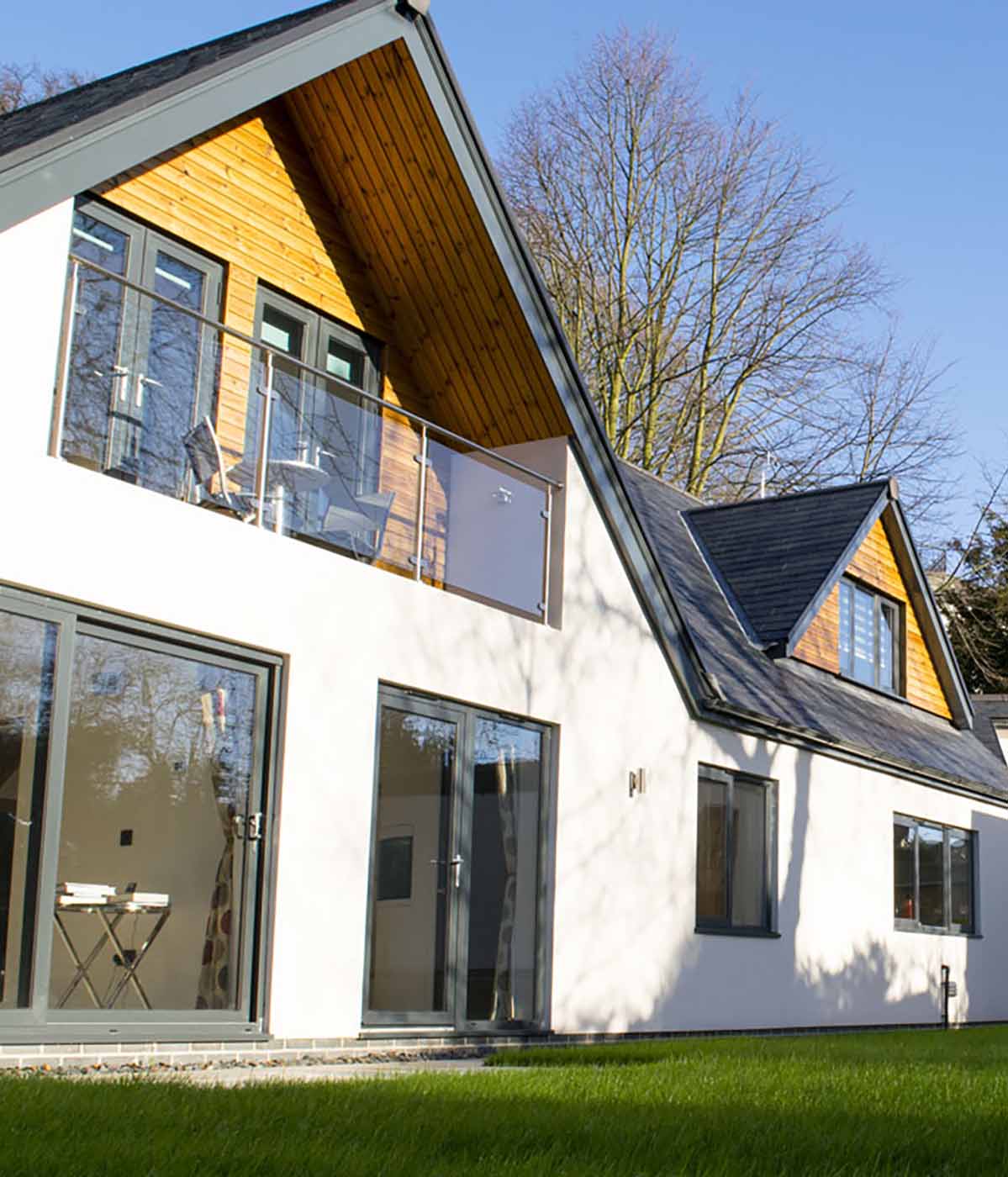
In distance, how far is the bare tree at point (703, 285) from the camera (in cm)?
2906

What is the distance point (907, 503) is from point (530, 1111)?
25898 millimetres

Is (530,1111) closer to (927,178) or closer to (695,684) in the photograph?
(695,684)

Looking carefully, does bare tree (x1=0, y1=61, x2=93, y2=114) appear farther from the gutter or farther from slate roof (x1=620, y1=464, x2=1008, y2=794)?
the gutter

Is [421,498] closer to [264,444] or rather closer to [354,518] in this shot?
[354,518]

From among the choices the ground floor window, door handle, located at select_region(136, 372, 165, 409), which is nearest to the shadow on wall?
the ground floor window

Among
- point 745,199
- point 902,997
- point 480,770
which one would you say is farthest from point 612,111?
point 480,770

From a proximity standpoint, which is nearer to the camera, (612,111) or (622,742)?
(622,742)

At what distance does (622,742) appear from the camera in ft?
43.5

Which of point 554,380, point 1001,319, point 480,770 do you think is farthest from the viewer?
point 1001,319

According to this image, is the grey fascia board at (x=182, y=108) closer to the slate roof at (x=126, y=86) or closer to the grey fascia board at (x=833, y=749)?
the slate roof at (x=126, y=86)

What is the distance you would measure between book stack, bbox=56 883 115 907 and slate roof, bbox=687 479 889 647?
10.5 m

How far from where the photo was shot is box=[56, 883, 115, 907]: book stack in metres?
8.23

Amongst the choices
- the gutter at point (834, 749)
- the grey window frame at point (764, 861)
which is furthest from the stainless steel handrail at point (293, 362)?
the grey window frame at point (764, 861)

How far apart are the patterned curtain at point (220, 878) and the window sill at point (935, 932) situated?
34.9ft
